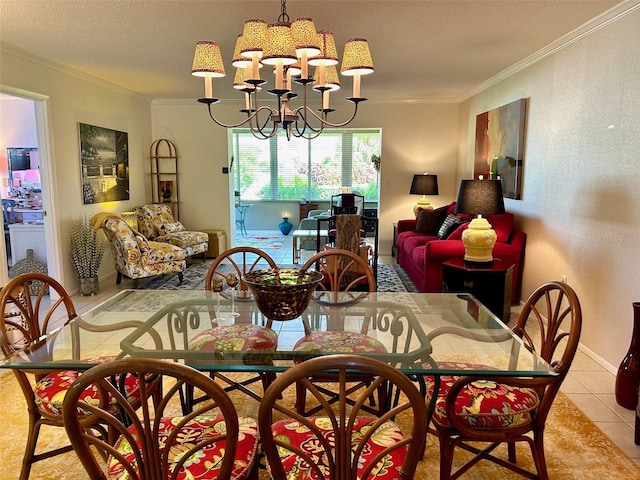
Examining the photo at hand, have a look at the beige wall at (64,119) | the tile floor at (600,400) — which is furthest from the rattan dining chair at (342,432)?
the beige wall at (64,119)

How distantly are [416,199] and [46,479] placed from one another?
5.81 m

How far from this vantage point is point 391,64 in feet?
14.4

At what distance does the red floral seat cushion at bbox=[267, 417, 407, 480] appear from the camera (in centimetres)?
139

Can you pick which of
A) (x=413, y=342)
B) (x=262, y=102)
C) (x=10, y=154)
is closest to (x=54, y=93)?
(x=10, y=154)

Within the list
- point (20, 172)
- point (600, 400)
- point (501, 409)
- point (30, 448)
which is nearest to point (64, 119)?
point (20, 172)

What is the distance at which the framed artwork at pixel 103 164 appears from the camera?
4.98 m

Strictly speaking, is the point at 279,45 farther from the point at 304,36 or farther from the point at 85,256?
the point at 85,256

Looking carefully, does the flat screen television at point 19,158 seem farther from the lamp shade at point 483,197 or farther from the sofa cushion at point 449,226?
the lamp shade at point 483,197

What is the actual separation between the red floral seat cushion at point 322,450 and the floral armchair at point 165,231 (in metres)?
4.60

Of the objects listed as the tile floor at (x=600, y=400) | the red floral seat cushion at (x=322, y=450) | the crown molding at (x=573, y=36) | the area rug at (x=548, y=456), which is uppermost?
the crown molding at (x=573, y=36)

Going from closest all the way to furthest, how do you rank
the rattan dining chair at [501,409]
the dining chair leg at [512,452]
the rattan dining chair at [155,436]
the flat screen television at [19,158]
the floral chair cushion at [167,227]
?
the rattan dining chair at [155,436]
the rattan dining chair at [501,409]
the dining chair leg at [512,452]
the flat screen television at [19,158]
the floral chair cushion at [167,227]

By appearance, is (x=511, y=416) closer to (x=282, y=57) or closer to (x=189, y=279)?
(x=282, y=57)

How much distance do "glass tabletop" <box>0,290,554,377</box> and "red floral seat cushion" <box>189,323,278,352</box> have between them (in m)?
0.02

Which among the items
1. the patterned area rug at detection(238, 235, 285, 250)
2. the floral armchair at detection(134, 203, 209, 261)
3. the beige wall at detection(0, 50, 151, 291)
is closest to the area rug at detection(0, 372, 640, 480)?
the beige wall at detection(0, 50, 151, 291)
